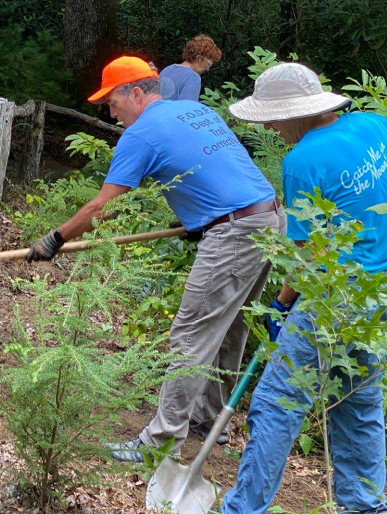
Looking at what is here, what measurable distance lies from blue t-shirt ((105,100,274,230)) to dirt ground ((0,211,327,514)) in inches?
50.7

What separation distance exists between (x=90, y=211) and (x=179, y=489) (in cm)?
141

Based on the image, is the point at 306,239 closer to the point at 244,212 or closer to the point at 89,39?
the point at 244,212

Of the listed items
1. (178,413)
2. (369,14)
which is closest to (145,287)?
(178,413)

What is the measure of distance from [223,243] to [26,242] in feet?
10.1

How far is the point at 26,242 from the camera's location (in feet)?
21.9

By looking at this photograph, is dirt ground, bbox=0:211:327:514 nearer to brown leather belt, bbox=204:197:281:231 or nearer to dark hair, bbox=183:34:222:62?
brown leather belt, bbox=204:197:281:231

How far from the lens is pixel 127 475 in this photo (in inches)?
155

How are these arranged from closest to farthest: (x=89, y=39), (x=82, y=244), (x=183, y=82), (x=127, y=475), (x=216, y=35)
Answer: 1. (x=82, y=244)
2. (x=127, y=475)
3. (x=183, y=82)
4. (x=89, y=39)
5. (x=216, y=35)

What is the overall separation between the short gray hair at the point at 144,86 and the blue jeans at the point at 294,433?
139 centimetres

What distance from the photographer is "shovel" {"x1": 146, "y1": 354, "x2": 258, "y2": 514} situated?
157 inches

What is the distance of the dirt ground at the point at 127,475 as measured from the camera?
11.5 feet

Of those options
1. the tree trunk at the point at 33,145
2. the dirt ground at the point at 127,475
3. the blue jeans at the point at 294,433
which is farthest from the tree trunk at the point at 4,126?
the blue jeans at the point at 294,433

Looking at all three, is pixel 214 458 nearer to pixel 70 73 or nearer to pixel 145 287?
pixel 145 287

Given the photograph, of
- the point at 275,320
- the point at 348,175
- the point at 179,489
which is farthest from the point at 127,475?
the point at 348,175
